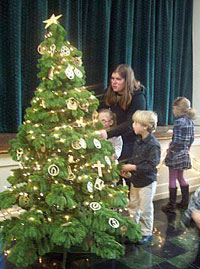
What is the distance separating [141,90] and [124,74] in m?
0.20

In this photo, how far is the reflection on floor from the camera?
2.21m

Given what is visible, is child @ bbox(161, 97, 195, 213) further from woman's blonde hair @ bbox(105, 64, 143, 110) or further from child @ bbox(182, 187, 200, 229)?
child @ bbox(182, 187, 200, 229)

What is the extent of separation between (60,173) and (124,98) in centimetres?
94

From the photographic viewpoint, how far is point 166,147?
3.65 metres

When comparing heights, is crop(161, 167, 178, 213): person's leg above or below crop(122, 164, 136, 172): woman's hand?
below

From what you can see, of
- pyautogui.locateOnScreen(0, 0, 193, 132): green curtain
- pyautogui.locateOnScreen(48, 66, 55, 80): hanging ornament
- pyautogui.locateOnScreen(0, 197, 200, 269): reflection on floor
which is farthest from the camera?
pyautogui.locateOnScreen(0, 0, 193, 132): green curtain

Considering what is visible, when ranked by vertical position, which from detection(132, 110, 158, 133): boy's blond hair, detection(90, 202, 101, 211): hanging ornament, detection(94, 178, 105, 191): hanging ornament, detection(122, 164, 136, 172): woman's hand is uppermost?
detection(132, 110, 158, 133): boy's blond hair

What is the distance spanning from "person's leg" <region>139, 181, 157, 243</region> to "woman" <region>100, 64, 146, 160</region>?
19.0 inches

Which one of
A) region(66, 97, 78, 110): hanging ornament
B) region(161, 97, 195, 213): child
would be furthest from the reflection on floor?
region(66, 97, 78, 110): hanging ornament

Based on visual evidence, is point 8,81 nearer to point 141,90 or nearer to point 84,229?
point 141,90

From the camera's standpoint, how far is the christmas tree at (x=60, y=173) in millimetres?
1819

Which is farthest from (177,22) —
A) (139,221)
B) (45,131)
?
(45,131)

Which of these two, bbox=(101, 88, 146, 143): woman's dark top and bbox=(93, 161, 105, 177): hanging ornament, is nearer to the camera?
bbox=(93, 161, 105, 177): hanging ornament

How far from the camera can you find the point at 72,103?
1887 mm
